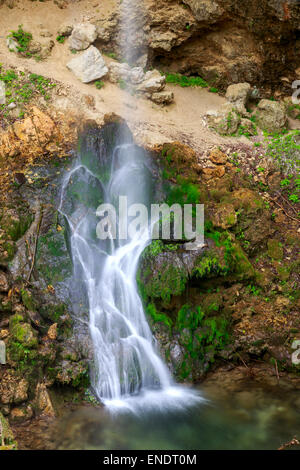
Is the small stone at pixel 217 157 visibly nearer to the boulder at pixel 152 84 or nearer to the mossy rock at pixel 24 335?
the boulder at pixel 152 84

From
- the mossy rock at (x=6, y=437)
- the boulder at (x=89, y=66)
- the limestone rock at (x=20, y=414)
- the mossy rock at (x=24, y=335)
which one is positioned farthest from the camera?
the boulder at (x=89, y=66)

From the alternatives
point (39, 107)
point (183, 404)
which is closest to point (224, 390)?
point (183, 404)

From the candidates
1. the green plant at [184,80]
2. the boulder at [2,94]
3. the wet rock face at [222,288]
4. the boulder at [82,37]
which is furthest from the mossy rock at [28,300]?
the green plant at [184,80]

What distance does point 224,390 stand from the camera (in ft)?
21.4

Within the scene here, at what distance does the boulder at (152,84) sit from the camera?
10.4 meters

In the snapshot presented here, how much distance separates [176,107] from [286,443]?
8230mm

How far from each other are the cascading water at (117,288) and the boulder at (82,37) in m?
3.51

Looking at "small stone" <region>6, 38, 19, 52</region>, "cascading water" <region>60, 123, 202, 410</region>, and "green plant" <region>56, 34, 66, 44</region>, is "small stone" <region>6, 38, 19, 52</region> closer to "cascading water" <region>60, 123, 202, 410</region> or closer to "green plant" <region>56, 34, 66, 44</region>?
"green plant" <region>56, 34, 66, 44</region>

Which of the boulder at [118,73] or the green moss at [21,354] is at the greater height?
A: the boulder at [118,73]

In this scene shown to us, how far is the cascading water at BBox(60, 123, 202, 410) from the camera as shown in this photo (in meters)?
6.26

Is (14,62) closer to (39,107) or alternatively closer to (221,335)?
(39,107)

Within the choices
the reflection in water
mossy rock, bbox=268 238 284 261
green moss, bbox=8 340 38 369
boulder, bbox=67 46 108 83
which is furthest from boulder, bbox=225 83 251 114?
green moss, bbox=8 340 38 369

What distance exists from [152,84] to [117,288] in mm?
5902

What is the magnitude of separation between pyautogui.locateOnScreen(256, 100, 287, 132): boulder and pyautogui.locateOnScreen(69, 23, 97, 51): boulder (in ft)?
15.8
